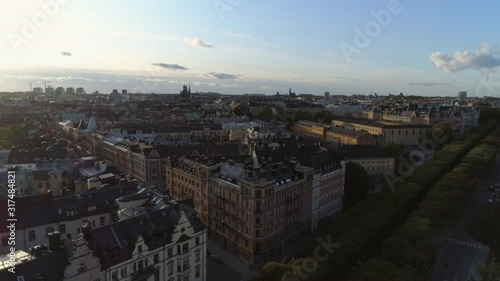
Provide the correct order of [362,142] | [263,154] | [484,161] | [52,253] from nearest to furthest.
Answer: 1. [52,253]
2. [263,154]
3. [484,161]
4. [362,142]

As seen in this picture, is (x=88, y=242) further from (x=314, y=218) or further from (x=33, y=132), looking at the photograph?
(x=33, y=132)

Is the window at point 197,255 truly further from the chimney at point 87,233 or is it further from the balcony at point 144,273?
the chimney at point 87,233

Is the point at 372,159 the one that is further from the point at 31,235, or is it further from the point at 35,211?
the point at 31,235

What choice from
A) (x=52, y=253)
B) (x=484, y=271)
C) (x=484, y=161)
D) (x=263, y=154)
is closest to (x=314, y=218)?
(x=263, y=154)

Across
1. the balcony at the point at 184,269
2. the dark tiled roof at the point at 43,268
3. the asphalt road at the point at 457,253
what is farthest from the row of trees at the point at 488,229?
the dark tiled roof at the point at 43,268

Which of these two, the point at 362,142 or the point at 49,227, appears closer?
the point at 49,227

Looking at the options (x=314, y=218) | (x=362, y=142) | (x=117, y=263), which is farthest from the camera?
(x=362, y=142)
